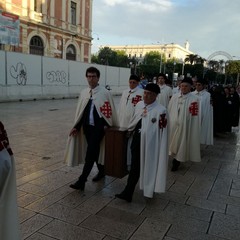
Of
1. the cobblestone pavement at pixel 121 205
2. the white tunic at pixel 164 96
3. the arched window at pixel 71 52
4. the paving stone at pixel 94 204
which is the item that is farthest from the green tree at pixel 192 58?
the paving stone at pixel 94 204

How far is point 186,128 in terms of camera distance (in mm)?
6211

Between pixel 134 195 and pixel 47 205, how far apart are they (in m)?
1.31

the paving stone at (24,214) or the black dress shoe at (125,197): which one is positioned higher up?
the black dress shoe at (125,197)

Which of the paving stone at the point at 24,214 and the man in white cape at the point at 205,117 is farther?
A: the man in white cape at the point at 205,117

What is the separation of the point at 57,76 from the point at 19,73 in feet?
12.0

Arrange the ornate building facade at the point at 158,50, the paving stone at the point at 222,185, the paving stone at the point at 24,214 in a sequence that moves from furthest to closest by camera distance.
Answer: the ornate building facade at the point at 158,50
the paving stone at the point at 222,185
the paving stone at the point at 24,214

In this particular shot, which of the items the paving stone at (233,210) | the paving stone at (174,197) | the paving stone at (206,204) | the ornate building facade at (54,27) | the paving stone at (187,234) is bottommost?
the paving stone at (174,197)

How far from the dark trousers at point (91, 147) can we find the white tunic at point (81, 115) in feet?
0.56

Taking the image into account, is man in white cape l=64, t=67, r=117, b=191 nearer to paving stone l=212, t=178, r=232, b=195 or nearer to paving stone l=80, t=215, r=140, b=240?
Answer: paving stone l=80, t=215, r=140, b=240

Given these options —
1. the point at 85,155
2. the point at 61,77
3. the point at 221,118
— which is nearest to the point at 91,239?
the point at 85,155

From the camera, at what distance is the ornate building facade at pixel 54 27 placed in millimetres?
32750

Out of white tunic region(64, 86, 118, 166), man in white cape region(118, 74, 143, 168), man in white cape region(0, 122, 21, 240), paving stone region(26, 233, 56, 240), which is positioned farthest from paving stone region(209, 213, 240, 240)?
man in white cape region(118, 74, 143, 168)

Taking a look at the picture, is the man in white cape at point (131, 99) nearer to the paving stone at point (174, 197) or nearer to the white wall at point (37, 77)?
the paving stone at point (174, 197)

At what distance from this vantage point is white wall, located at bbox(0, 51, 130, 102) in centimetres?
1819
